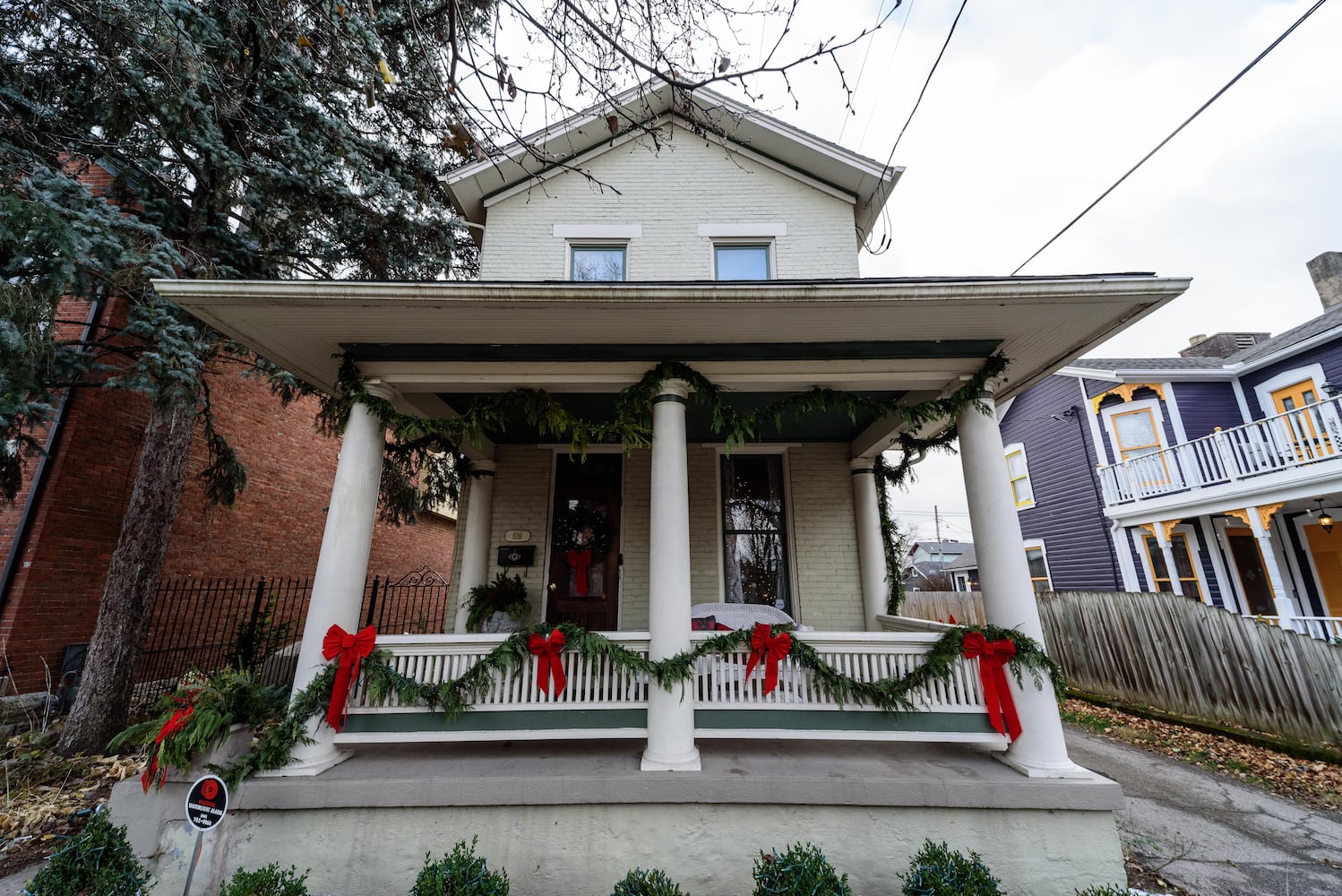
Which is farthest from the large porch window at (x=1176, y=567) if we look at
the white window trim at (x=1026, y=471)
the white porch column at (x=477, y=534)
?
the white porch column at (x=477, y=534)

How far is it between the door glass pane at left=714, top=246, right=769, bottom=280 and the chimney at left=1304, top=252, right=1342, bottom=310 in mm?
15222

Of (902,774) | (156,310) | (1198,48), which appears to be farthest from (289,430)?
(1198,48)

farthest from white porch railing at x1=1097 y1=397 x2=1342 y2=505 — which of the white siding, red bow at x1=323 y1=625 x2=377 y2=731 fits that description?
red bow at x1=323 y1=625 x2=377 y2=731

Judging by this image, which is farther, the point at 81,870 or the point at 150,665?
the point at 150,665

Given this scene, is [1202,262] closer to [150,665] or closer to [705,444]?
[705,444]

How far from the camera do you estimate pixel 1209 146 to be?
5.47m

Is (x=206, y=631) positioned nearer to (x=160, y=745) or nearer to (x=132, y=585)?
(x=132, y=585)

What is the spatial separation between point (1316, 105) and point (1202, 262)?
247 inches

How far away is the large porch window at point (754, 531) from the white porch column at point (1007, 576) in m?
2.76

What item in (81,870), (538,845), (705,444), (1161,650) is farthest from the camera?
(1161,650)

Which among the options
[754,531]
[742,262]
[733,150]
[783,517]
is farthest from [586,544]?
[733,150]

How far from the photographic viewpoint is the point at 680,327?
4090mm

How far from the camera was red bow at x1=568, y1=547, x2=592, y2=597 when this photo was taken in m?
6.48

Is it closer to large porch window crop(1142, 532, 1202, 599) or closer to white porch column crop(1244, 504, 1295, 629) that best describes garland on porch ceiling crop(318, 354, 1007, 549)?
white porch column crop(1244, 504, 1295, 629)
